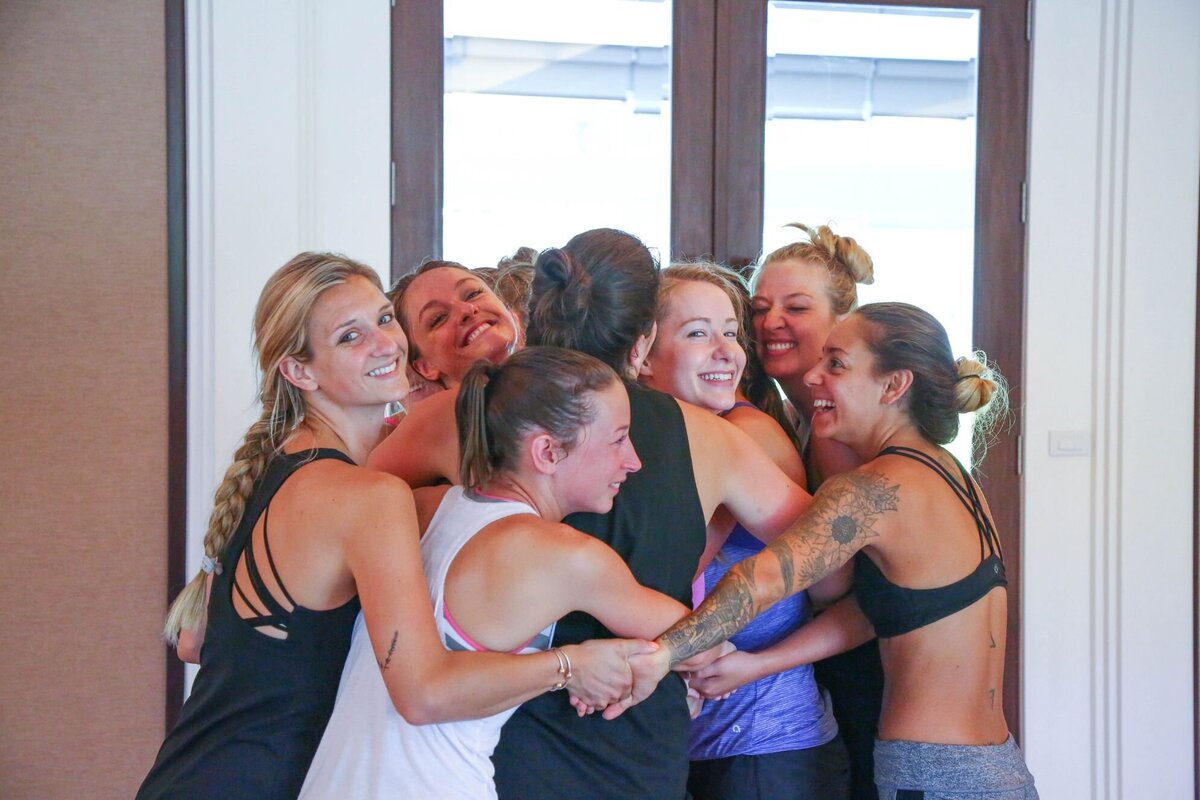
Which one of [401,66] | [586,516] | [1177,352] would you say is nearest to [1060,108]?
[1177,352]

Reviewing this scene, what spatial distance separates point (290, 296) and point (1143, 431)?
2800 mm

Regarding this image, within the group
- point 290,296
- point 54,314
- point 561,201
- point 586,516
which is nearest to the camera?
point 586,516

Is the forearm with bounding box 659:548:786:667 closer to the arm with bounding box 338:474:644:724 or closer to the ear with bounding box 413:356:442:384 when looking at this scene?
the arm with bounding box 338:474:644:724

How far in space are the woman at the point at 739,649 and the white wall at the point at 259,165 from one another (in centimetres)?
134

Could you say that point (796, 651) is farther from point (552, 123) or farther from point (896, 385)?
point (552, 123)

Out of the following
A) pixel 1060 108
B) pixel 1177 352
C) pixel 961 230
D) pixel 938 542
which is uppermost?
pixel 1060 108

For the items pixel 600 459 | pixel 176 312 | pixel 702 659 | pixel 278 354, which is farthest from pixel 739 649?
pixel 176 312

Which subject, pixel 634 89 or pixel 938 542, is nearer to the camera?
pixel 938 542

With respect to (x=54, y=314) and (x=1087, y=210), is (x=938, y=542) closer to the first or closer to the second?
(x=1087, y=210)

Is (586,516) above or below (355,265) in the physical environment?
below

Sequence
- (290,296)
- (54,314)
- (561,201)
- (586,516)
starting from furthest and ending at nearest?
1. (561,201)
2. (54,314)
3. (290,296)
4. (586,516)

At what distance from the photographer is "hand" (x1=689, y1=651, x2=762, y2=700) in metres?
1.82

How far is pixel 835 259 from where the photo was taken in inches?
96.3

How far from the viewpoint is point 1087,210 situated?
11.2ft
